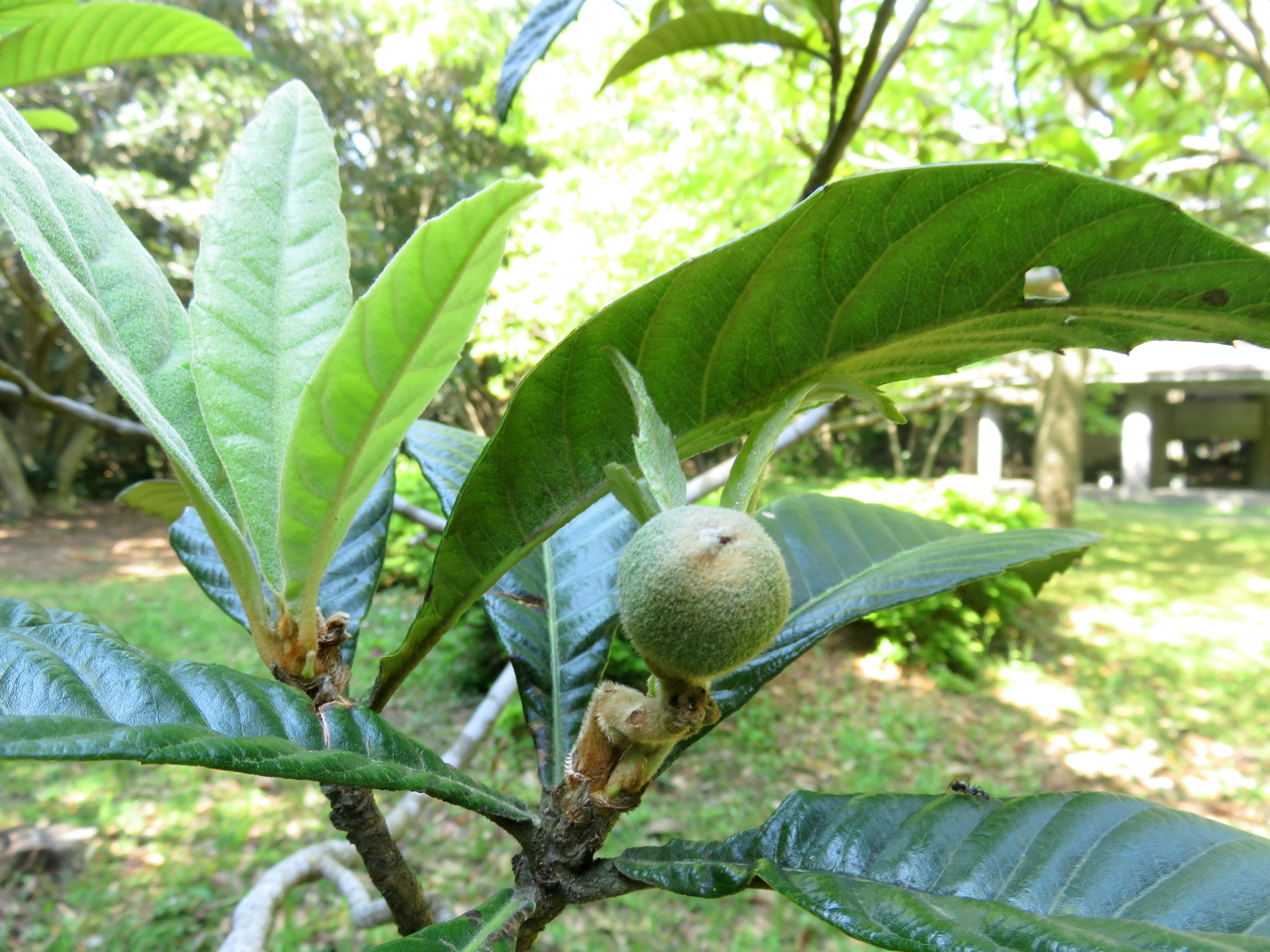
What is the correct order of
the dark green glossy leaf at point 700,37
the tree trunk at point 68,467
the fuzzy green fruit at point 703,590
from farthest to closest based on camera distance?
the tree trunk at point 68,467, the dark green glossy leaf at point 700,37, the fuzzy green fruit at point 703,590

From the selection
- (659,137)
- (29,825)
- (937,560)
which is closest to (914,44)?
(659,137)

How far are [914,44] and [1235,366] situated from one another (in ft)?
37.4

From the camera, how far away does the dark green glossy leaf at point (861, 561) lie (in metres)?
0.88

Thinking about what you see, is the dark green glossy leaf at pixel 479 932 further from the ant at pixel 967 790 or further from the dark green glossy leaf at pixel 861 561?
the ant at pixel 967 790

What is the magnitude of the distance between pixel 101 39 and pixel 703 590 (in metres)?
1.89

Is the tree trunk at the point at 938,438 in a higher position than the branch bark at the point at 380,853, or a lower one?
lower

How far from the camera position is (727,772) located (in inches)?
203

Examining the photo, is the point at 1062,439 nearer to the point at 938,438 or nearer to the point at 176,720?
the point at 938,438

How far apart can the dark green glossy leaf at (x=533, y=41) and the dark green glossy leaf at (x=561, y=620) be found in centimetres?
81

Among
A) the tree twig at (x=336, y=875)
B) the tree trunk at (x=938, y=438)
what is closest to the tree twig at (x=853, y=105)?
the tree twig at (x=336, y=875)

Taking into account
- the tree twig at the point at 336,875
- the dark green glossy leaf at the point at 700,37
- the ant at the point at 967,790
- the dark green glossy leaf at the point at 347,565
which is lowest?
the tree twig at the point at 336,875

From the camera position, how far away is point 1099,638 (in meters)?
7.25

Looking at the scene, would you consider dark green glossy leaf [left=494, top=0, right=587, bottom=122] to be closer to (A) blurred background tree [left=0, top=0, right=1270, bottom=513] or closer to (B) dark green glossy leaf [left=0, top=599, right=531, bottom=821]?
(A) blurred background tree [left=0, top=0, right=1270, bottom=513]

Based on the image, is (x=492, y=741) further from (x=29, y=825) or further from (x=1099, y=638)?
(x=1099, y=638)
